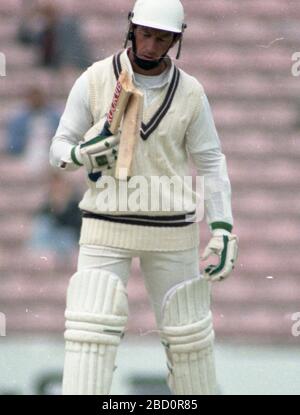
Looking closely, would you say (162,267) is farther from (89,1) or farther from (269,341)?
(89,1)

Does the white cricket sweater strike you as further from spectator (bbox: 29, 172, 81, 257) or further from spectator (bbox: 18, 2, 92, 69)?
spectator (bbox: 18, 2, 92, 69)

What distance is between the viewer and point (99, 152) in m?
3.95

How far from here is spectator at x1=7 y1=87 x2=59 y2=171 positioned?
6161 millimetres

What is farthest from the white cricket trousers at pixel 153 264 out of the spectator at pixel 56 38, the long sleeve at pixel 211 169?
the spectator at pixel 56 38

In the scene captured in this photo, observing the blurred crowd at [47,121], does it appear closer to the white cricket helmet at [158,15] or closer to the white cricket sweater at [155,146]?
the white cricket sweater at [155,146]

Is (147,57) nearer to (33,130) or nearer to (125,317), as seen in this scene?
(125,317)

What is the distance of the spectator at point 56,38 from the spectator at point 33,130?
0.69 ft

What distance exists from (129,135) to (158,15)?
32 cm

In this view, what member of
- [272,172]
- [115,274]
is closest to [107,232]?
[115,274]

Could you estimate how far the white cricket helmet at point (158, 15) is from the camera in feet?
13.2

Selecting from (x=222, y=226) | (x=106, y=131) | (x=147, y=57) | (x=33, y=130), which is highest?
(x=33, y=130)

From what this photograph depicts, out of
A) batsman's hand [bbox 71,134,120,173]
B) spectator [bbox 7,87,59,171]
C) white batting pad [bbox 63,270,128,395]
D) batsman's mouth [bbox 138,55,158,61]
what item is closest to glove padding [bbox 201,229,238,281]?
white batting pad [bbox 63,270,128,395]

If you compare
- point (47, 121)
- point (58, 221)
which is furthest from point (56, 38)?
point (58, 221)

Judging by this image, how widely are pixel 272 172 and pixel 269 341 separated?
80 cm
